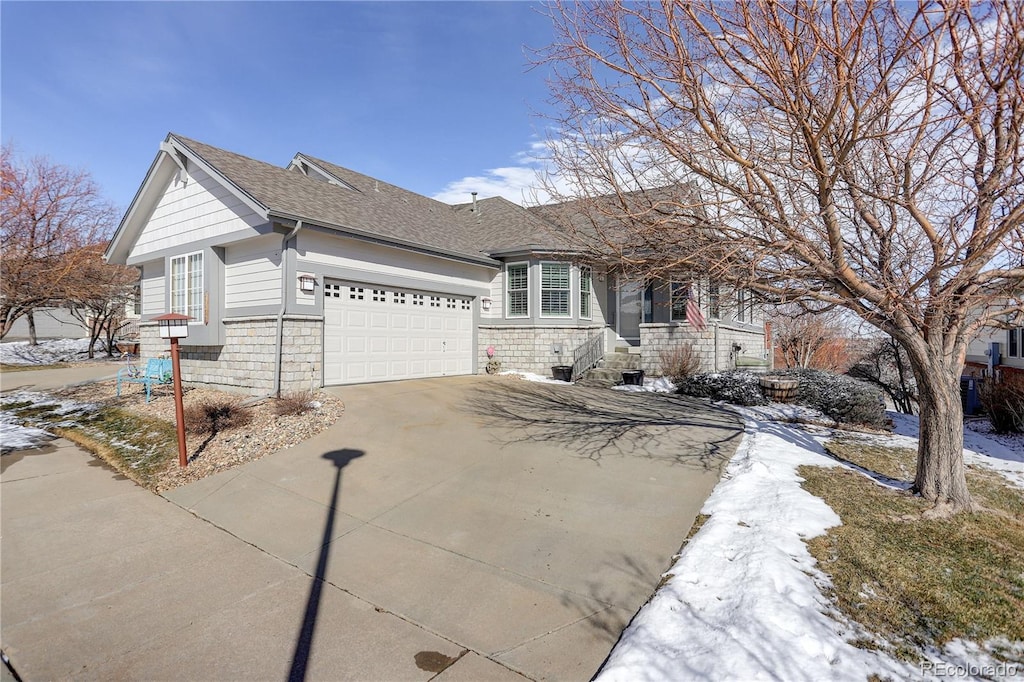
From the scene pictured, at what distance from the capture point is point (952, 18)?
13.5ft

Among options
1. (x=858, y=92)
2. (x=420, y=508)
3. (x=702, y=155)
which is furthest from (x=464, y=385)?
(x=858, y=92)

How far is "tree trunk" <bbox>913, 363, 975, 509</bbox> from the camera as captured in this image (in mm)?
5246

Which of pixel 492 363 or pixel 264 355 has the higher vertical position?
pixel 264 355

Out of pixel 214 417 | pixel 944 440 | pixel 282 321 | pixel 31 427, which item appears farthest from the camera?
pixel 282 321

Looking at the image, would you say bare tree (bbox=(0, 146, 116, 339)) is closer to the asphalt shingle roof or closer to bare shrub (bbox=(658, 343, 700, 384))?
the asphalt shingle roof

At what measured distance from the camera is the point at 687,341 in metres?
14.4

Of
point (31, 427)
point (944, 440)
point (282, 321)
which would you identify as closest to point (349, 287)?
point (282, 321)

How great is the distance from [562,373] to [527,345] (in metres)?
1.39

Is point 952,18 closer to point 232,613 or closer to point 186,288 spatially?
point 232,613

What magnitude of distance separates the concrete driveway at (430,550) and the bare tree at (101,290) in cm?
1759

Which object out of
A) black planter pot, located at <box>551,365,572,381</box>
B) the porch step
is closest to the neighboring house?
the porch step

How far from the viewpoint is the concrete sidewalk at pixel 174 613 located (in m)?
3.06

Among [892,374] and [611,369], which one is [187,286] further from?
[892,374]

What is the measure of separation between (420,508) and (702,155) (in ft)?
15.5
